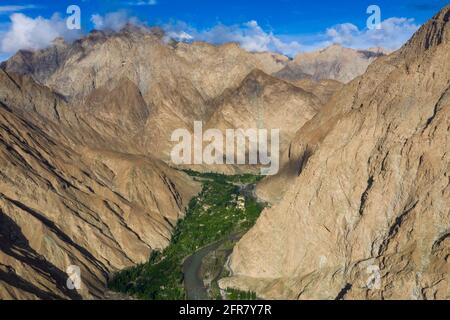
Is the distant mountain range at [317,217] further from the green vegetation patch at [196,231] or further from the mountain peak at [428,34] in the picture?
the mountain peak at [428,34]

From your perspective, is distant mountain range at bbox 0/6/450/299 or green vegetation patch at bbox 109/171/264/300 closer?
distant mountain range at bbox 0/6/450/299

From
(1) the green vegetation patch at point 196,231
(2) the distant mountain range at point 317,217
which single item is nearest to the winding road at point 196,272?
(1) the green vegetation patch at point 196,231

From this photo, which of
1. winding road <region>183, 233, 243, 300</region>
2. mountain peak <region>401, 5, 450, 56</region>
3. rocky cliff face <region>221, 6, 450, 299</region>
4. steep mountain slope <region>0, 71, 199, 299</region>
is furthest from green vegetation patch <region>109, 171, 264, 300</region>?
mountain peak <region>401, 5, 450, 56</region>

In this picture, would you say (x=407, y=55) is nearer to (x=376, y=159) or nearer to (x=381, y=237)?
(x=376, y=159)

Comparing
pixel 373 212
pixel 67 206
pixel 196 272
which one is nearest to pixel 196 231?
pixel 196 272

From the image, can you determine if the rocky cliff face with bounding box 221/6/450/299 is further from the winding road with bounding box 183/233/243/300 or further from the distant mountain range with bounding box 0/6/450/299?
the winding road with bounding box 183/233/243/300

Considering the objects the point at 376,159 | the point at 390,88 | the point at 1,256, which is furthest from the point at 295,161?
the point at 1,256
